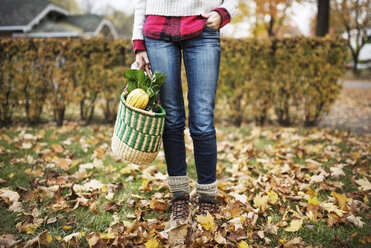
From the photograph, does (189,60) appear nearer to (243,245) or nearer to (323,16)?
(243,245)

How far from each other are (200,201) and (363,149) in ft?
8.01

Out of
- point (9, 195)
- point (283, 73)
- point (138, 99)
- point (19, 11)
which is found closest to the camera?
point (138, 99)

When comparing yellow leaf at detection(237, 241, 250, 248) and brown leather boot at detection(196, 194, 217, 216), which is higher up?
brown leather boot at detection(196, 194, 217, 216)

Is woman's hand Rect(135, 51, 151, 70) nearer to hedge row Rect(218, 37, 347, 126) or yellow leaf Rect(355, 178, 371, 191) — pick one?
yellow leaf Rect(355, 178, 371, 191)

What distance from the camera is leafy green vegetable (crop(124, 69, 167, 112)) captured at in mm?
1532

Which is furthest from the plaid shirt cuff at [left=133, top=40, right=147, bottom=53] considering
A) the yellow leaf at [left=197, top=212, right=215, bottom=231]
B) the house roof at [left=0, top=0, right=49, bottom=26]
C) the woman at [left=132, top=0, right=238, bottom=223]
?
the house roof at [left=0, top=0, right=49, bottom=26]

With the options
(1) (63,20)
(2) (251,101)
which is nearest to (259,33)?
(1) (63,20)

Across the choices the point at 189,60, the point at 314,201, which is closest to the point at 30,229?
the point at 189,60

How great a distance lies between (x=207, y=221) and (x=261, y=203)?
49cm

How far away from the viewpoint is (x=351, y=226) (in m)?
1.59

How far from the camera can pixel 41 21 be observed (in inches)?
706

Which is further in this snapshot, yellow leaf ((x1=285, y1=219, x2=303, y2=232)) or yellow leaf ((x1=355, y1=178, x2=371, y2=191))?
yellow leaf ((x1=355, y1=178, x2=371, y2=191))

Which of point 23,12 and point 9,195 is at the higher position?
point 23,12

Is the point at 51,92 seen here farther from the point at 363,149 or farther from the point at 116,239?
the point at 363,149
